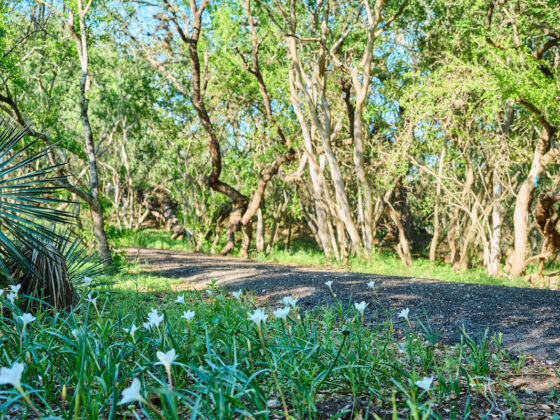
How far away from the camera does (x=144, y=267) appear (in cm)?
932

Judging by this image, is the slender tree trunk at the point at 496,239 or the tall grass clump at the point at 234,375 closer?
the tall grass clump at the point at 234,375

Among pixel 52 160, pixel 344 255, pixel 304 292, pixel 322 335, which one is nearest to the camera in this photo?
pixel 322 335

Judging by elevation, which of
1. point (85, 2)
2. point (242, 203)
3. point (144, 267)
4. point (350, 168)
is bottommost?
point (144, 267)

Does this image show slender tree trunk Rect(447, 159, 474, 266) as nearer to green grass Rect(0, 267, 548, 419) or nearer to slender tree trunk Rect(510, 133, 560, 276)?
slender tree trunk Rect(510, 133, 560, 276)

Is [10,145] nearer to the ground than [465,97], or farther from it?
nearer to the ground

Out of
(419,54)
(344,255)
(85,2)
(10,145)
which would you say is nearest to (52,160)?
(85,2)

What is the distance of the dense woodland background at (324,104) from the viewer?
9883mm

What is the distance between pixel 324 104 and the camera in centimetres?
1132

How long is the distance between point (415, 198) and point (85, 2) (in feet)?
43.6

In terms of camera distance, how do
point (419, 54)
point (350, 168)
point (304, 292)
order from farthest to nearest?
point (350, 168)
point (419, 54)
point (304, 292)

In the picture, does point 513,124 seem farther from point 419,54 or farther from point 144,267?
point 144,267

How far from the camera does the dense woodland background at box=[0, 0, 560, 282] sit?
32.4 feet

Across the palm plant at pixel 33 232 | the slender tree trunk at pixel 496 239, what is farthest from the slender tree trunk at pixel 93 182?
the slender tree trunk at pixel 496 239

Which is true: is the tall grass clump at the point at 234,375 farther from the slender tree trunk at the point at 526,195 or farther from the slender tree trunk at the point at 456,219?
the slender tree trunk at the point at 456,219
